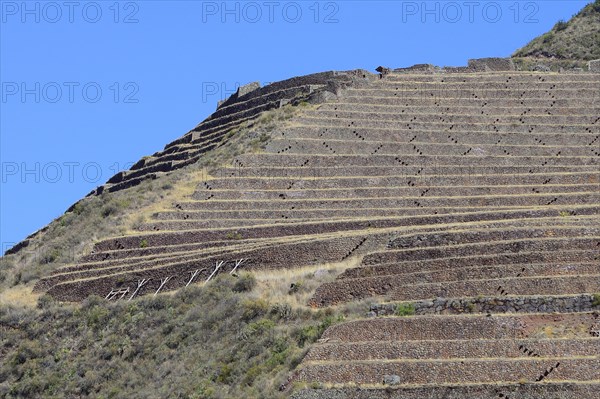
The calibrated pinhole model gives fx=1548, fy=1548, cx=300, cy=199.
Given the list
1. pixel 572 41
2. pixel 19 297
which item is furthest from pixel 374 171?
pixel 572 41

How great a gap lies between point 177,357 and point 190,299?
11.3 feet

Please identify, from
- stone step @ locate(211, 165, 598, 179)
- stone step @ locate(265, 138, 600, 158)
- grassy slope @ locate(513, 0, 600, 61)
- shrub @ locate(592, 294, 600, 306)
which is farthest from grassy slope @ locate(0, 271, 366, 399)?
grassy slope @ locate(513, 0, 600, 61)

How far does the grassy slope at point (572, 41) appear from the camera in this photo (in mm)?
106438

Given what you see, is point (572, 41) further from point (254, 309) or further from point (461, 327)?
point (461, 327)

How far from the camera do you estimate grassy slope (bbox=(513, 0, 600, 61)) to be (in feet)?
349

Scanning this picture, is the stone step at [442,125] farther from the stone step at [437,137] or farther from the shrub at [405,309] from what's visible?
the shrub at [405,309]

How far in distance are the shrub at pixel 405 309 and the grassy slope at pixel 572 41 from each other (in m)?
62.8

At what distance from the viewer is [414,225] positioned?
55938 mm

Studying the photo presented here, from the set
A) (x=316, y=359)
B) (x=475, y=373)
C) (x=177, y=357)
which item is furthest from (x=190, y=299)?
(x=475, y=373)

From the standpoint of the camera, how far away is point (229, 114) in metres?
83.3

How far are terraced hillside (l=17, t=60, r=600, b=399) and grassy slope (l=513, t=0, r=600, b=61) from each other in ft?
77.7

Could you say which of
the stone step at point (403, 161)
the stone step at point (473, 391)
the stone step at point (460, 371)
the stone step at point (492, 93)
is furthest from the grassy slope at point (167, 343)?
the stone step at point (492, 93)

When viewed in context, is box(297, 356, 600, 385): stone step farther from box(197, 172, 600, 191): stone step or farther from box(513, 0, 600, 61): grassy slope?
box(513, 0, 600, 61): grassy slope

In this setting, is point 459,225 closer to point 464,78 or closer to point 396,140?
point 396,140
